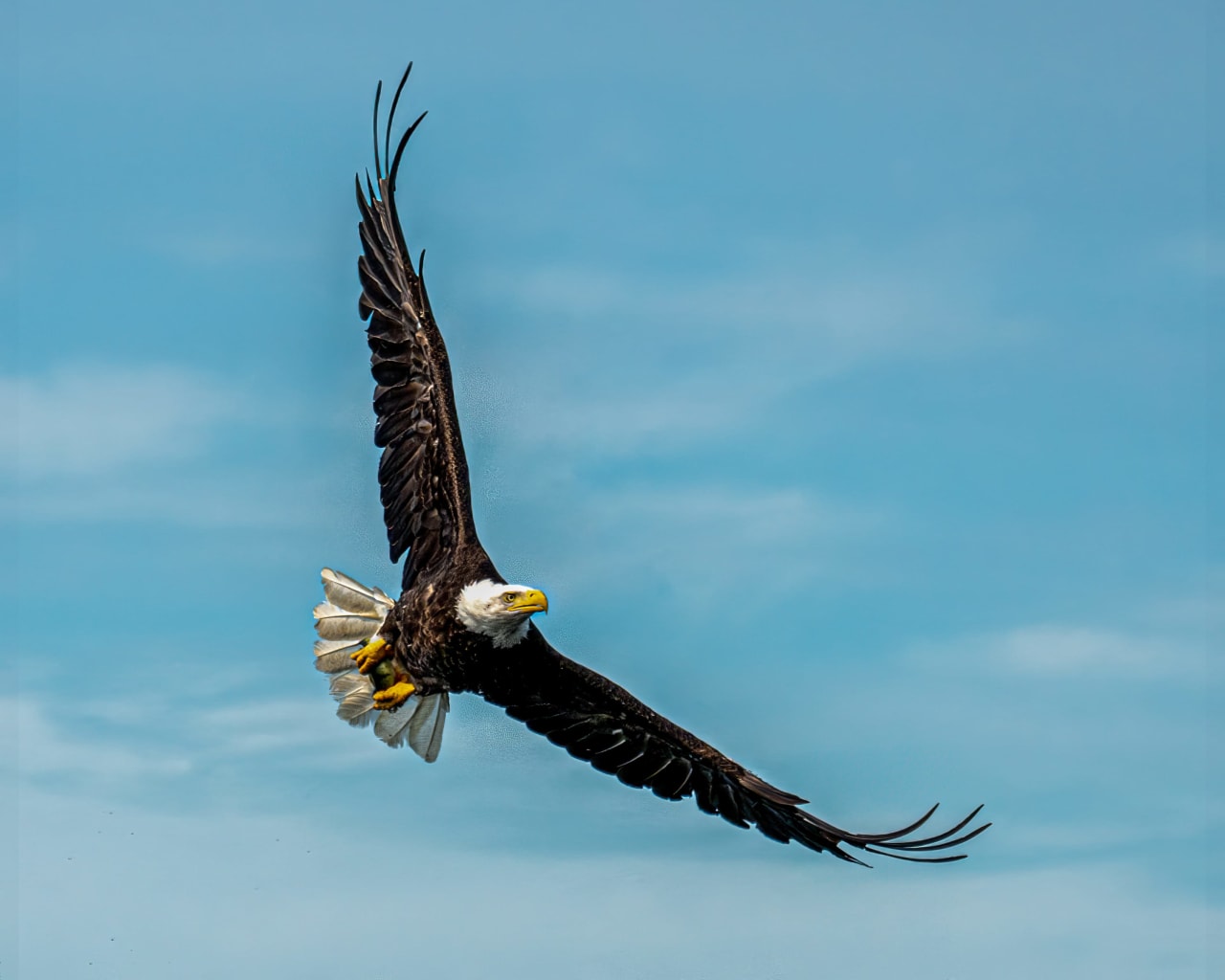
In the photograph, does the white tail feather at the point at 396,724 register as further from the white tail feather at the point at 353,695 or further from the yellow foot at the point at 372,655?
the yellow foot at the point at 372,655

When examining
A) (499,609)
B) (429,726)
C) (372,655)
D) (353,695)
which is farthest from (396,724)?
(499,609)

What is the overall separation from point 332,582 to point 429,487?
1.16 metres

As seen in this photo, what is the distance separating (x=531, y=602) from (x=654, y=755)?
2532 millimetres

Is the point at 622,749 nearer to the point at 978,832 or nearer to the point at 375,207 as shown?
the point at 978,832

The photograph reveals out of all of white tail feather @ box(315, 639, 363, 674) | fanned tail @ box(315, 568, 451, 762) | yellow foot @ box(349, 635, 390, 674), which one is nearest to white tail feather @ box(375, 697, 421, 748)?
fanned tail @ box(315, 568, 451, 762)

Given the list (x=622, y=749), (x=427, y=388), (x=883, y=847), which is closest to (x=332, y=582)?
(x=427, y=388)

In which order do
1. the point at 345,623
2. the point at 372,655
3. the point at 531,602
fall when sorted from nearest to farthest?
the point at 531,602 → the point at 372,655 → the point at 345,623

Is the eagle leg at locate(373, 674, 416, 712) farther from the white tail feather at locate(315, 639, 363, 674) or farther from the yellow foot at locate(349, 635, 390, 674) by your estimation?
the white tail feather at locate(315, 639, 363, 674)

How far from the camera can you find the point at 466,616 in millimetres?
11586

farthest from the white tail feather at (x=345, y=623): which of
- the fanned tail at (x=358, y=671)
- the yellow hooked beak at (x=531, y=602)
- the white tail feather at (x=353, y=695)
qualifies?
the yellow hooked beak at (x=531, y=602)

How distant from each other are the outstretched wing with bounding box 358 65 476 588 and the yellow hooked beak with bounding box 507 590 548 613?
1009mm

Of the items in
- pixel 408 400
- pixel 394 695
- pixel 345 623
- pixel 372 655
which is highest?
pixel 408 400

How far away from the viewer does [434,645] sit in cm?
1191

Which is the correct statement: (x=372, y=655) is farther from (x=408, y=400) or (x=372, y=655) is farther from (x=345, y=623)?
(x=408, y=400)
